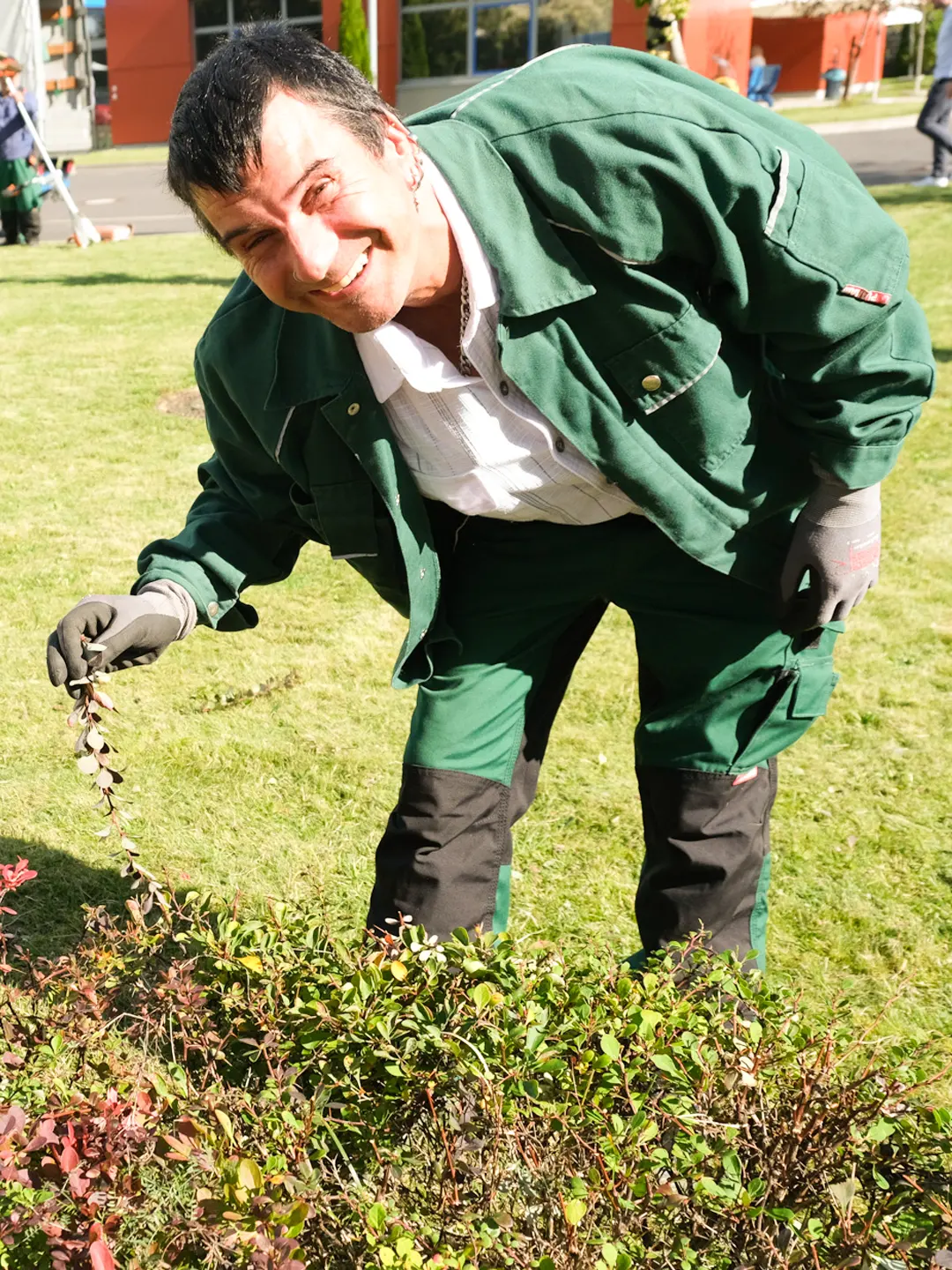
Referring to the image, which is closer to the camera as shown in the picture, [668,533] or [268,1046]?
[268,1046]

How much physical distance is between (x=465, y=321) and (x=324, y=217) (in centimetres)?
31

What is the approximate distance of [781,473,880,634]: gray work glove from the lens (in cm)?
240

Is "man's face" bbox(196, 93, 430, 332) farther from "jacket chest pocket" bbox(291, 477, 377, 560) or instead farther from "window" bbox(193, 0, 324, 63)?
"window" bbox(193, 0, 324, 63)

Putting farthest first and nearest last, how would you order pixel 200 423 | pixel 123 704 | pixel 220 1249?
pixel 200 423 → pixel 123 704 → pixel 220 1249

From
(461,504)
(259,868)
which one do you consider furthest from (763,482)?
(259,868)

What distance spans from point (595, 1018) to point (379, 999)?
1.07 ft

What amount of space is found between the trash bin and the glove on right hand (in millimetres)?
36764

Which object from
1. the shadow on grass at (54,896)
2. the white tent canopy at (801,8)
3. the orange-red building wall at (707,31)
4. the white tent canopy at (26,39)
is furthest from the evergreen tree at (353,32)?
the shadow on grass at (54,896)

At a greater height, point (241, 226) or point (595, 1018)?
point (241, 226)

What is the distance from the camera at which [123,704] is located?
4.51 metres

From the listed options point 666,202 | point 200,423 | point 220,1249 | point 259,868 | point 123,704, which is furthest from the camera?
point 200,423

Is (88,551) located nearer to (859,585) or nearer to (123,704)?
(123,704)

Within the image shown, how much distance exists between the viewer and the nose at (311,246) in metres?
1.95

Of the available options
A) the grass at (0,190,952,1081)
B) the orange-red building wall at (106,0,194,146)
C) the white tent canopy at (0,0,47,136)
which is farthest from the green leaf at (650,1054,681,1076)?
the orange-red building wall at (106,0,194,146)
